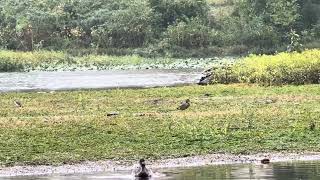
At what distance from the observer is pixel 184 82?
150ft

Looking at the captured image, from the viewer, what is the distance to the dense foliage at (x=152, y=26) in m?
82.1

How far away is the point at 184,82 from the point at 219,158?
1011 inches

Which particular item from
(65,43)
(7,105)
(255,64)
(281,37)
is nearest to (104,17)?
(65,43)

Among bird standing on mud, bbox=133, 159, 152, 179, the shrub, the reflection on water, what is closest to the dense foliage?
the shrub

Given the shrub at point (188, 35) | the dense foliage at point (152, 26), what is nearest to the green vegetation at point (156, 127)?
the dense foliage at point (152, 26)

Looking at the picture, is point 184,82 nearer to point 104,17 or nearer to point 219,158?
point 219,158

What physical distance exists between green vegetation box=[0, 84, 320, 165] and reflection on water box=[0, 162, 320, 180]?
179 centimetres

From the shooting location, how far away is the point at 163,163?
1961cm

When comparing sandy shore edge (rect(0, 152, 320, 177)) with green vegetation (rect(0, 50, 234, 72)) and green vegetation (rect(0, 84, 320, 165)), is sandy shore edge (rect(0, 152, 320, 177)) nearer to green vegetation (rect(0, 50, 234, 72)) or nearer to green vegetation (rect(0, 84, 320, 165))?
green vegetation (rect(0, 84, 320, 165))

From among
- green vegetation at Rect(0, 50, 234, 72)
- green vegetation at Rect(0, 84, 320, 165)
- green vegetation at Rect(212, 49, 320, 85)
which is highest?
green vegetation at Rect(0, 84, 320, 165)

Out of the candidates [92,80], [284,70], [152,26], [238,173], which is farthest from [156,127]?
[152,26]

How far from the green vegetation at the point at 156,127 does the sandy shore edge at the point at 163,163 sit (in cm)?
45

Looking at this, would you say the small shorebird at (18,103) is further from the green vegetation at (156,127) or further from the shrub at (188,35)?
the shrub at (188,35)

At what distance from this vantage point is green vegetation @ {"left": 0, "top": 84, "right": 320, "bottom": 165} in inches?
818
